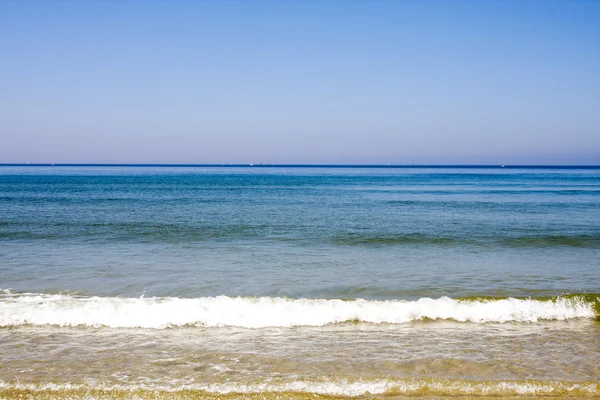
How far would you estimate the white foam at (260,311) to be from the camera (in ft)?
31.7

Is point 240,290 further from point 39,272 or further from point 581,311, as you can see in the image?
point 581,311

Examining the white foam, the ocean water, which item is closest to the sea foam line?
the ocean water

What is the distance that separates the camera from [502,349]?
799 cm

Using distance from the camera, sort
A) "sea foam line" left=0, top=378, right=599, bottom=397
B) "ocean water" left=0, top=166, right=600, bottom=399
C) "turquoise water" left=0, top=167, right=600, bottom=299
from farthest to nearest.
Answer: "turquoise water" left=0, top=167, right=600, bottom=299, "ocean water" left=0, top=166, right=600, bottom=399, "sea foam line" left=0, top=378, right=599, bottom=397

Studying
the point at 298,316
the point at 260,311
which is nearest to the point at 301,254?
the point at 260,311

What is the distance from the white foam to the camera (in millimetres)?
Result: 9656

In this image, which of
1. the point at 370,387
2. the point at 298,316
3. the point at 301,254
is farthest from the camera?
the point at 301,254

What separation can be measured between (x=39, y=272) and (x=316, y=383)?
10.7 m

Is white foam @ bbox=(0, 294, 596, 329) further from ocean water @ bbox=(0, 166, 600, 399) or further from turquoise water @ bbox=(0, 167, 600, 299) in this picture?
turquoise water @ bbox=(0, 167, 600, 299)

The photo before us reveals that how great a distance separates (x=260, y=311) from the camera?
10.1 metres

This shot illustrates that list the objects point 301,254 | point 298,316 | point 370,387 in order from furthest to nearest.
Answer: point 301,254, point 298,316, point 370,387

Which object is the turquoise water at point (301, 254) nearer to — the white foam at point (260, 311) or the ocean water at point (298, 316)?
the ocean water at point (298, 316)

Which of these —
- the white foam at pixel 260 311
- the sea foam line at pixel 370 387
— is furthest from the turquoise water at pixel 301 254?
the sea foam line at pixel 370 387

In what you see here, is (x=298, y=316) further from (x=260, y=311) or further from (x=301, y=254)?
(x=301, y=254)
